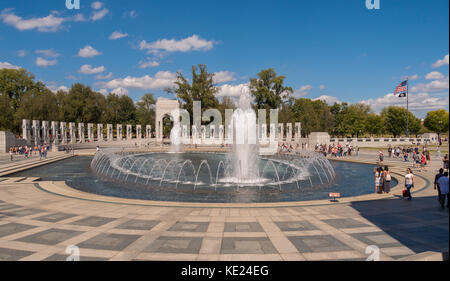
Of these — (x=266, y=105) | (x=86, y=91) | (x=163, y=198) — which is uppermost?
(x=86, y=91)

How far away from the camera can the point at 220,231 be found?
7.90 m

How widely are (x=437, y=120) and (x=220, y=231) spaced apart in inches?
4918

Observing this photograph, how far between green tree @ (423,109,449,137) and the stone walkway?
370 ft

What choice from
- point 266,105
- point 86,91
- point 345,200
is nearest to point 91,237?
point 345,200

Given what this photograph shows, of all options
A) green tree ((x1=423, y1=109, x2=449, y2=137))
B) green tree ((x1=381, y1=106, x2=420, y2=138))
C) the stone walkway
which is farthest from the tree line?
A: the stone walkway

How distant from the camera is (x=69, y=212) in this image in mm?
9938

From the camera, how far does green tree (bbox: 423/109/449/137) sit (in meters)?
97.5

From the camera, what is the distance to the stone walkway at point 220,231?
637 cm

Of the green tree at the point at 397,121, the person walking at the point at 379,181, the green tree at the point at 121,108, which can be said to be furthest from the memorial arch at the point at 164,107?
the green tree at the point at 397,121

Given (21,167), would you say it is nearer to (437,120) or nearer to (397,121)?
(397,121)

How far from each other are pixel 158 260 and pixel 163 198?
725 cm

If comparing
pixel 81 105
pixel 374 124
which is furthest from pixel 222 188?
pixel 374 124

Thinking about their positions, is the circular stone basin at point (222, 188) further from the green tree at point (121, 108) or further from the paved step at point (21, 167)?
the green tree at point (121, 108)
